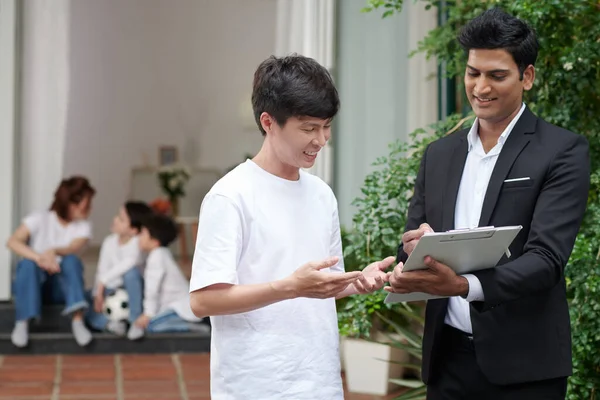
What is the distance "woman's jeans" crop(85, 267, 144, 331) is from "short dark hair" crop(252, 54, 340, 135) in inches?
183

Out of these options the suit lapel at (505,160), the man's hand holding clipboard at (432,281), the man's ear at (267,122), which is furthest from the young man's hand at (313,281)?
the suit lapel at (505,160)

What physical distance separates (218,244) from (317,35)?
4114 mm

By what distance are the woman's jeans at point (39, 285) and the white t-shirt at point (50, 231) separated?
14cm

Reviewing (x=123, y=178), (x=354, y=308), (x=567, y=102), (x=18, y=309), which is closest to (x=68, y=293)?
(x=18, y=309)

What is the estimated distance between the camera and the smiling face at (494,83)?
2301mm

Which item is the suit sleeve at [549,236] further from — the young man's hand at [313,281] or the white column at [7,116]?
the white column at [7,116]

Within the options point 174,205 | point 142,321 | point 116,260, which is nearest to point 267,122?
point 142,321

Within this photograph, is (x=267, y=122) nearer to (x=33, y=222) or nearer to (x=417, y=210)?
(x=417, y=210)

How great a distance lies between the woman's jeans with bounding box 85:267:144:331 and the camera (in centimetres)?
657

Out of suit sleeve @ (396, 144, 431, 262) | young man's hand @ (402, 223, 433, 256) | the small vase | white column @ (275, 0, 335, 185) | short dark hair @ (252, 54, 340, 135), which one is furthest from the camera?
the small vase

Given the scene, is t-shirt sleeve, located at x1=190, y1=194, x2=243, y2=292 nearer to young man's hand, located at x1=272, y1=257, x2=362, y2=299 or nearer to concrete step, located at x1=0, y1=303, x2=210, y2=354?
young man's hand, located at x1=272, y1=257, x2=362, y2=299

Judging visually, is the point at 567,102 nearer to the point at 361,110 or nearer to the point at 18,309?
the point at 361,110

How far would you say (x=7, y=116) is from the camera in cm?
671

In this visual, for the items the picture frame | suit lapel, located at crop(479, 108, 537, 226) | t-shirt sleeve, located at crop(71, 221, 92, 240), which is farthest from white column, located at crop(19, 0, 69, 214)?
the picture frame
